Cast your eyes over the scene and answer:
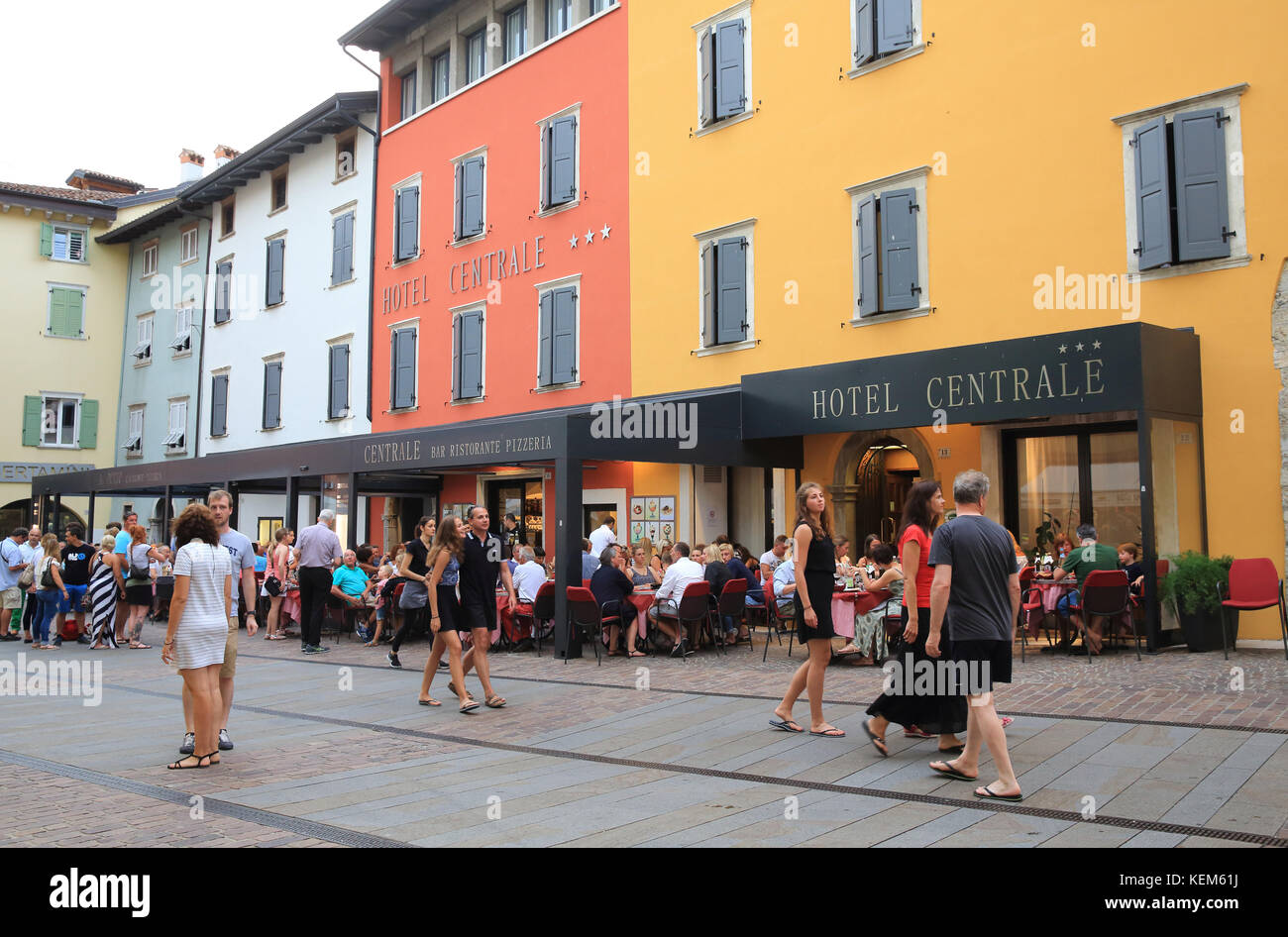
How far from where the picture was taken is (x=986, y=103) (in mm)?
12859

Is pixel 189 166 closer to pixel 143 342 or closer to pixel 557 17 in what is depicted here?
pixel 143 342

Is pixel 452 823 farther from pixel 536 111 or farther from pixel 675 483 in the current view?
pixel 536 111

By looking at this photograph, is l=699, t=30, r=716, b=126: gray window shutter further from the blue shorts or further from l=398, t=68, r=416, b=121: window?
the blue shorts

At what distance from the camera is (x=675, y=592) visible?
1189cm

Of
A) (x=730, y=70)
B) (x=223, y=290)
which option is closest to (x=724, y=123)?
(x=730, y=70)

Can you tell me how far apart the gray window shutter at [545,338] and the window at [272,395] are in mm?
9951

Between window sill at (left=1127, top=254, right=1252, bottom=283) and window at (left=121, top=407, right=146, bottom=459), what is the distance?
96.9 ft

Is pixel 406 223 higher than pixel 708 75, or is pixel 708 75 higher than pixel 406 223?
pixel 708 75

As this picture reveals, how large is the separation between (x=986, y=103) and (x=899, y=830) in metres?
10.7

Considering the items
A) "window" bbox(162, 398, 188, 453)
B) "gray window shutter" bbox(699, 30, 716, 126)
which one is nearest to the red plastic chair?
"gray window shutter" bbox(699, 30, 716, 126)

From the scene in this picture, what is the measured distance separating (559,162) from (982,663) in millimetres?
15159

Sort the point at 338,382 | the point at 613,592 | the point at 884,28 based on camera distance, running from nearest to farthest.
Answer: the point at 613,592 → the point at 884,28 → the point at 338,382

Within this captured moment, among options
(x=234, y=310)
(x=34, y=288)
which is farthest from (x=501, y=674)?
(x=34, y=288)

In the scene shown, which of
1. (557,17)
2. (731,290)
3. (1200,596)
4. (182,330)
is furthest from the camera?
(182,330)
